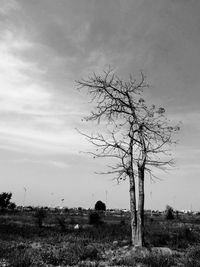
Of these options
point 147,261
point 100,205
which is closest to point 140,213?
point 147,261

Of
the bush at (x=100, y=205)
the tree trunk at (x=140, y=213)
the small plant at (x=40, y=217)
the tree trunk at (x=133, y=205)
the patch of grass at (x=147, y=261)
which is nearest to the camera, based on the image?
the patch of grass at (x=147, y=261)

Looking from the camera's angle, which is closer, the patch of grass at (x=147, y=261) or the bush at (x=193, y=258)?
the bush at (x=193, y=258)

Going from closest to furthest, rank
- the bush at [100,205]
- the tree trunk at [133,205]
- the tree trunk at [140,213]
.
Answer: the tree trunk at [140,213] → the tree trunk at [133,205] → the bush at [100,205]

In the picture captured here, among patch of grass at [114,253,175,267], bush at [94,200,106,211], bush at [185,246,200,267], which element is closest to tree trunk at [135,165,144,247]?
bush at [185,246,200,267]

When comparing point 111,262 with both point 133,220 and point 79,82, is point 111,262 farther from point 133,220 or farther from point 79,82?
point 79,82

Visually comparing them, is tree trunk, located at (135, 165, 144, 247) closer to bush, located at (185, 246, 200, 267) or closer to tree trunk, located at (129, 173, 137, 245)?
tree trunk, located at (129, 173, 137, 245)

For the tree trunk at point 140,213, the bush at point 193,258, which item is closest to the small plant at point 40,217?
the tree trunk at point 140,213

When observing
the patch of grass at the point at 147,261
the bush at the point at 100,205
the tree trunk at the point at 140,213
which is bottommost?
the patch of grass at the point at 147,261

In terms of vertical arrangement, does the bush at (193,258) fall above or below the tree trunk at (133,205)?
below

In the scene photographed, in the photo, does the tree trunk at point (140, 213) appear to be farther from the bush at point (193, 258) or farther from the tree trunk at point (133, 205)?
the bush at point (193, 258)

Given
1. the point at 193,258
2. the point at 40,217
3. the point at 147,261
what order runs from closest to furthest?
the point at 147,261
the point at 193,258
the point at 40,217

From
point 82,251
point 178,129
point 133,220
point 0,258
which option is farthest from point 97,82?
point 0,258

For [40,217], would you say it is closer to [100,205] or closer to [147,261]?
[147,261]

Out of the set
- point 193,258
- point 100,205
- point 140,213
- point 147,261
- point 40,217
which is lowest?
point 147,261
